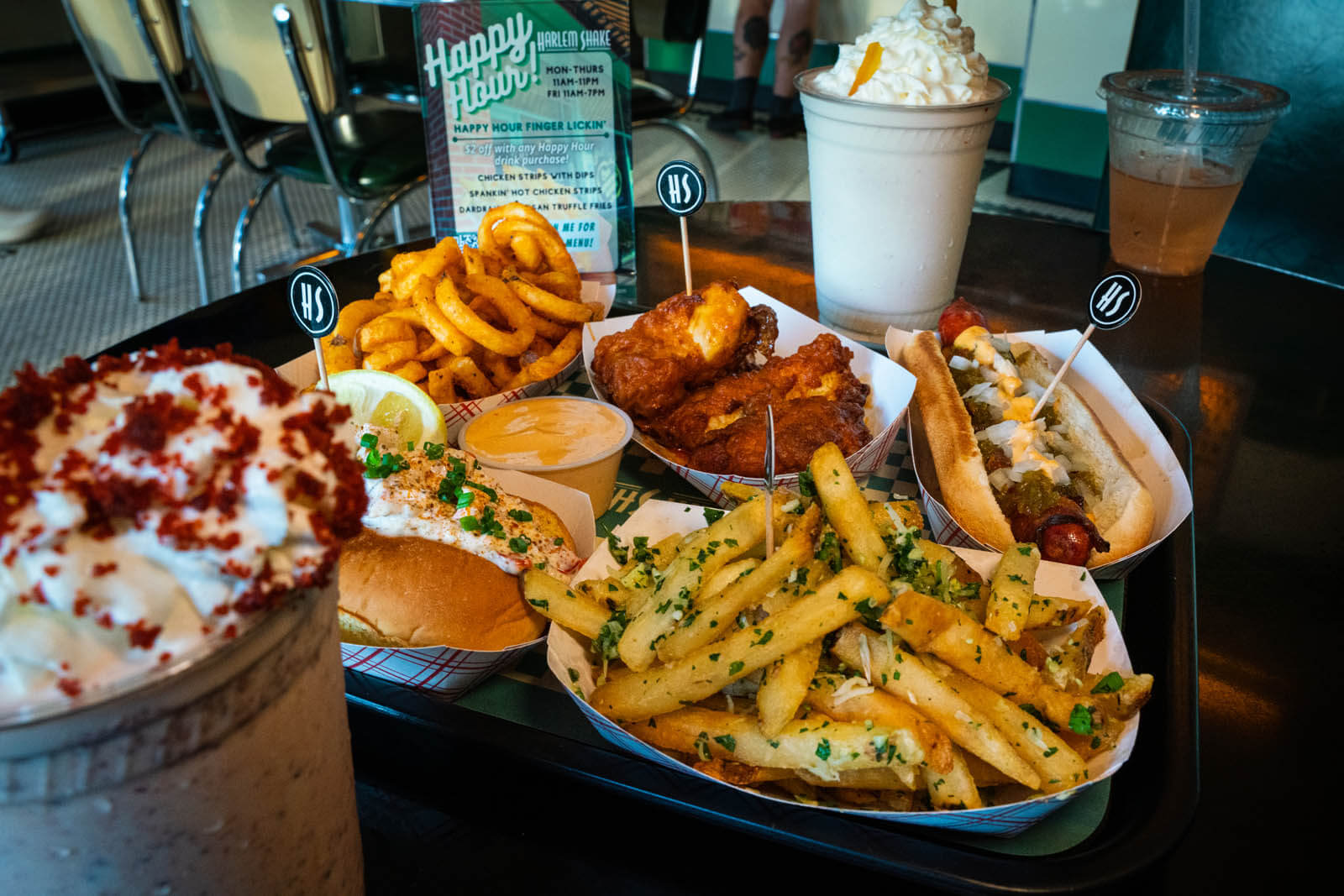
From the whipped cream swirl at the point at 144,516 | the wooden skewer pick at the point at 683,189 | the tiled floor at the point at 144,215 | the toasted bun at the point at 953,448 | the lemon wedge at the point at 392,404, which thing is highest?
the whipped cream swirl at the point at 144,516

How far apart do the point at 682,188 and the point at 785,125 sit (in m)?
6.12

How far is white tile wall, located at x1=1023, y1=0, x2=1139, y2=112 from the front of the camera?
6.05m

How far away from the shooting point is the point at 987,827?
1.12 meters

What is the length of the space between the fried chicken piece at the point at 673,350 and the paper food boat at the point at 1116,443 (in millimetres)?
440

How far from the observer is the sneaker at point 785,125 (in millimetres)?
7863

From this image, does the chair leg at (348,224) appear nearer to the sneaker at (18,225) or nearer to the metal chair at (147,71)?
the metal chair at (147,71)

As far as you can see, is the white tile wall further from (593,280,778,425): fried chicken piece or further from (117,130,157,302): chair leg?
(117,130,157,302): chair leg

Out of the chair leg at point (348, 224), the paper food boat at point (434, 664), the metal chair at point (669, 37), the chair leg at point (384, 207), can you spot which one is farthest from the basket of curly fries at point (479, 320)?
the chair leg at point (348, 224)

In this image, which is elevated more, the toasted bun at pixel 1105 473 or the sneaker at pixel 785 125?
the toasted bun at pixel 1105 473

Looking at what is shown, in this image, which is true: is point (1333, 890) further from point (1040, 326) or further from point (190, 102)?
point (190, 102)

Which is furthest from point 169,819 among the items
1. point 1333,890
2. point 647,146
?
point 647,146

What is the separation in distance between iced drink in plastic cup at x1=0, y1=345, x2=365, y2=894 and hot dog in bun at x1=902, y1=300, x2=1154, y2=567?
1.25 meters

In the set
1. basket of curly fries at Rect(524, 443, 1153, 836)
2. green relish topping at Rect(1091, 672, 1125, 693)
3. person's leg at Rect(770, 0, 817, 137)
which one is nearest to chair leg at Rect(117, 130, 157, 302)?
person's leg at Rect(770, 0, 817, 137)

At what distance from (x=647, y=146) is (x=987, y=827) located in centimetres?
719
